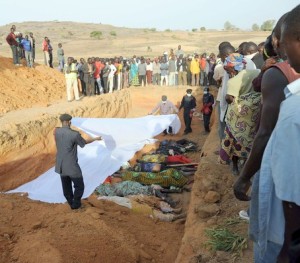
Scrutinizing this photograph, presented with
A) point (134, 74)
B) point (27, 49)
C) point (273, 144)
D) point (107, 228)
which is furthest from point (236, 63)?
point (134, 74)

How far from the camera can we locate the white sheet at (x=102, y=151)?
9.22 meters

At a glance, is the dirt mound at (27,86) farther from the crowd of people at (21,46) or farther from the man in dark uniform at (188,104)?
the man in dark uniform at (188,104)

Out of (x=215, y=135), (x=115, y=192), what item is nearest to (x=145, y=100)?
(x=215, y=135)

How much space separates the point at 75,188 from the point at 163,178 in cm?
324

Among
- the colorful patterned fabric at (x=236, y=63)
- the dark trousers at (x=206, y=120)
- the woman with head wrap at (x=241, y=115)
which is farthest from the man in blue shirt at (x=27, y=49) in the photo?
the woman with head wrap at (x=241, y=115)

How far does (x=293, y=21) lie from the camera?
5.65ft

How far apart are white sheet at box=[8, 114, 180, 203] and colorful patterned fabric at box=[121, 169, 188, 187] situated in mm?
938

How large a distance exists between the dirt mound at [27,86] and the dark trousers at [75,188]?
26.7 ft

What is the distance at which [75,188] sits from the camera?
671 cm

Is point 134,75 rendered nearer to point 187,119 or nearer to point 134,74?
Answer: point 134,74

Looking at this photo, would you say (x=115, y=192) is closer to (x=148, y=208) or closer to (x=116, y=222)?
(x=148, y=208)

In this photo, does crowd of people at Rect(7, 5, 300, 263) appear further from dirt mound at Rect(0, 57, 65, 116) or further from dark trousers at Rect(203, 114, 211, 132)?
dirt mound at Rect(0, 57, 65, 116)

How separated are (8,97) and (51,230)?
10.3 metres

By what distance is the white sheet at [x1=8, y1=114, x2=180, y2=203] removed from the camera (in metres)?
9.22
